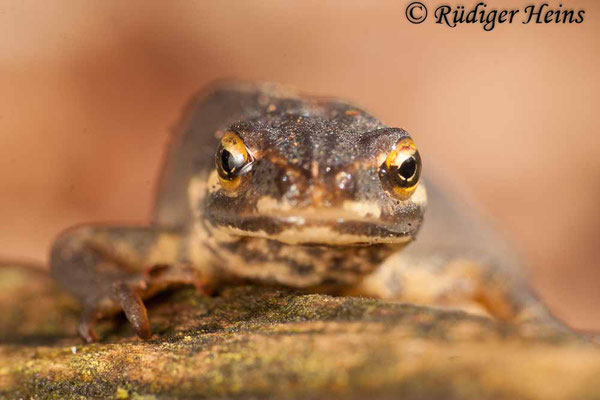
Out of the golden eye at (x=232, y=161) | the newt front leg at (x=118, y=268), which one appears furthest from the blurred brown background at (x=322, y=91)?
the golden eye at (x=232, y=161)

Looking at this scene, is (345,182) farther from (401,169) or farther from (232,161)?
(232,161)

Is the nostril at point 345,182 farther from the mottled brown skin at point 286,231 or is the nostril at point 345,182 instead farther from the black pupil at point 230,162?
the black pupil at point 230,162

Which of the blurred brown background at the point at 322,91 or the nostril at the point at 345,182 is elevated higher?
the blurred brown background at the point at 322,91

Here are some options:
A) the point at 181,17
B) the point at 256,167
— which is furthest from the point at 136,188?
the point at 256,167

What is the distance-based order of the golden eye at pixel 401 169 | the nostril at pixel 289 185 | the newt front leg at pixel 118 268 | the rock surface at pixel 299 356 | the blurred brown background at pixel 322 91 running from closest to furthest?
the rock surface at pixel 299 356 → the nostril at pixel 289 185 → the golden eye at pixel 401 169 → the newt front leg at pixel 118 268 → the blurred brown background at pixel 322 91

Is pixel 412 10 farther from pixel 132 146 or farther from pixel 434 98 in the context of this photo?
pixel 132 146

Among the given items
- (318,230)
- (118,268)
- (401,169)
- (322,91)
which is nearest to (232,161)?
(318,230)
